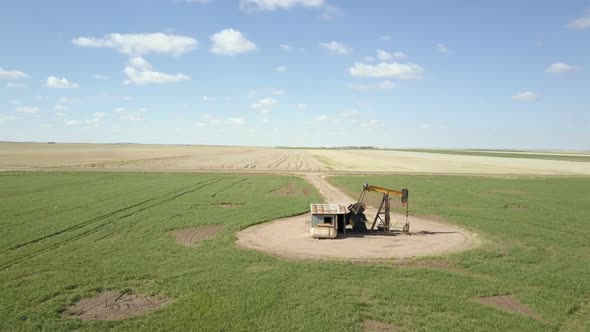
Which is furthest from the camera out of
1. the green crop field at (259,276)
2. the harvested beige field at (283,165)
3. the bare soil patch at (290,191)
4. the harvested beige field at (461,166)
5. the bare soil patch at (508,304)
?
the harvested beige field at (461,166)

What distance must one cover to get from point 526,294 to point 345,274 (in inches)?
248

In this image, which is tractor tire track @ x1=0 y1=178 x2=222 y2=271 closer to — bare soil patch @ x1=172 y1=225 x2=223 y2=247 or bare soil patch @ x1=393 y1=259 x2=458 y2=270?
bare soil patch @ x1=172 y1=225 x2=223 y2=247

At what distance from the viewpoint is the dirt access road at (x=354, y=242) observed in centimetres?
1931

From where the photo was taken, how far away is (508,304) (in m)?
13.3

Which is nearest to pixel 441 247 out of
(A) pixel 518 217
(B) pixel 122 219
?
(A) pixel 518 217

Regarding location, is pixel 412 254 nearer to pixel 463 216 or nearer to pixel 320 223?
pixel 320 223

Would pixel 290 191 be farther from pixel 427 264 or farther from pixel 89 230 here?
pixel 427 264

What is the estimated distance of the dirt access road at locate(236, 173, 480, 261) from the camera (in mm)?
19312

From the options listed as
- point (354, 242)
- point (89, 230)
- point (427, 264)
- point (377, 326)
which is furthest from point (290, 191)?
point (377, 326)

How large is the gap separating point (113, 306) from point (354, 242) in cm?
1265

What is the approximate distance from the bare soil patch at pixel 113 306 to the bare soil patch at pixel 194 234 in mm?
6912

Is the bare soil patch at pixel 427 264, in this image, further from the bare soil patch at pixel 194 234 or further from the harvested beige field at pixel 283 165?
the harvested beige field at pixel 283 165

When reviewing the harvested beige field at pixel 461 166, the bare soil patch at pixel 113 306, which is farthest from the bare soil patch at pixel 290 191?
the harvested beige field at pixel 461 166

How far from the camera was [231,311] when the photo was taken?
12.3m
